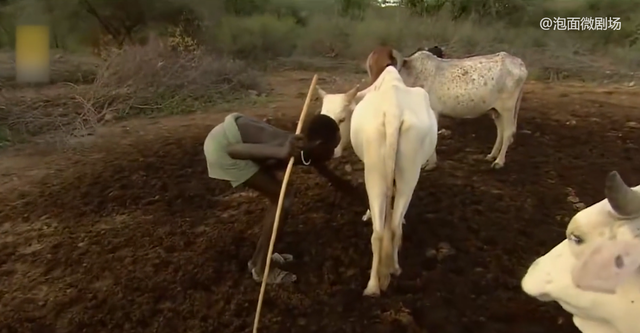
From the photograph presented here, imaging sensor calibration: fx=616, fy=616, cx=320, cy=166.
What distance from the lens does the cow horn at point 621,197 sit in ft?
4.70

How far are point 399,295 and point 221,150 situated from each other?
101cm

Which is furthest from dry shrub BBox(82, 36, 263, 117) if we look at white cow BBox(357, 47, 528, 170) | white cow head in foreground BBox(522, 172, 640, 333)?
white cow head in foreground BBox(522, 172, 640, 333)

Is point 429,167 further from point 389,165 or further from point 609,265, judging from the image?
point 609,265

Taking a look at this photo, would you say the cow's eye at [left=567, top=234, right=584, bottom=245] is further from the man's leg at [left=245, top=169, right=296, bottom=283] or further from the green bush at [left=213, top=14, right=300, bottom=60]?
the green bush at [left=213, top=14, right=300, bottom=60]

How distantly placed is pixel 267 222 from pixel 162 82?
375 cm

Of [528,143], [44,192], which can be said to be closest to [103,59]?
[44,192]

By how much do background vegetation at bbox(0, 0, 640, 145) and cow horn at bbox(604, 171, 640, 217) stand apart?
4.54 meters

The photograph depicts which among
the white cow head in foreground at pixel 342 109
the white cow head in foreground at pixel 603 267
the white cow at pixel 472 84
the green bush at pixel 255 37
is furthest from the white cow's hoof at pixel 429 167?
the green bush at pixel 255 37

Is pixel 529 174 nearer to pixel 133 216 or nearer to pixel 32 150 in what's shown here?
pixel 133 216

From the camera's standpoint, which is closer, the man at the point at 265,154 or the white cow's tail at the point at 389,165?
the man at the point at 265,154

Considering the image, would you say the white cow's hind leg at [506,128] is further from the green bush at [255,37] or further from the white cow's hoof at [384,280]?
the green bush at [255,37]

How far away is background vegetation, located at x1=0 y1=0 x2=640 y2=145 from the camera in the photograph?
5.99m


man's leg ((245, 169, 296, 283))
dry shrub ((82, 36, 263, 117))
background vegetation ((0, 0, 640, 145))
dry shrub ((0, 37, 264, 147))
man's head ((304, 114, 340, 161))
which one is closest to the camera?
man's head ((304, 114, 340, 161))

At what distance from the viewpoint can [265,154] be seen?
2.46 meters
